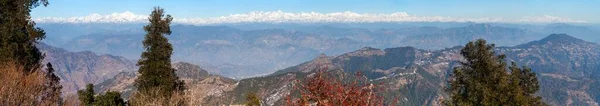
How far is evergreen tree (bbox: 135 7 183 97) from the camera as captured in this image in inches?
2116

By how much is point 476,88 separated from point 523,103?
183 inches

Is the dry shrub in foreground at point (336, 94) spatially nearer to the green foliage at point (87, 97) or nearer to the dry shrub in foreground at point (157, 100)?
the dry shrub in foreground at point (157, 100)

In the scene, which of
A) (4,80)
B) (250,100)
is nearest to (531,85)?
(250,100)

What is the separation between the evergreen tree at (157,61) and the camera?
2116 inches

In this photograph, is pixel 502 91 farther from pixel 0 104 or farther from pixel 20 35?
pixel 20 35

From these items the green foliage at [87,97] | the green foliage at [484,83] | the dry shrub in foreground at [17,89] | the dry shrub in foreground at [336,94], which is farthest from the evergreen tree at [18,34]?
the green foliage at [484,83]

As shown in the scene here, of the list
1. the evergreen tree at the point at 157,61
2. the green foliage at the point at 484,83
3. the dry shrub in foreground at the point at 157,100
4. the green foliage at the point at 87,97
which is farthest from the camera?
the evergreen tree at the point at 157,61

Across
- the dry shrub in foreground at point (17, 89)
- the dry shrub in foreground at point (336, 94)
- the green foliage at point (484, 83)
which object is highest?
the dry shrub in foreground at point (336, 94)

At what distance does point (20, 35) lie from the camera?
46.4m

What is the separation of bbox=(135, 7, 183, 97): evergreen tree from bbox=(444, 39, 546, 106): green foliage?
32224 millimetres

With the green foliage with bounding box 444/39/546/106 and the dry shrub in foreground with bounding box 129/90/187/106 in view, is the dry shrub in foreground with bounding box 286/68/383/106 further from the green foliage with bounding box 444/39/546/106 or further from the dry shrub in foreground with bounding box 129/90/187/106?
the green foliage with bounding box 444/39/546/106

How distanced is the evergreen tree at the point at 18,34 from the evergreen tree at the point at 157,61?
11.0 m

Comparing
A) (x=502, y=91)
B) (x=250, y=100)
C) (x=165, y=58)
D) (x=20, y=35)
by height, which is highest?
(x=20, y=35)

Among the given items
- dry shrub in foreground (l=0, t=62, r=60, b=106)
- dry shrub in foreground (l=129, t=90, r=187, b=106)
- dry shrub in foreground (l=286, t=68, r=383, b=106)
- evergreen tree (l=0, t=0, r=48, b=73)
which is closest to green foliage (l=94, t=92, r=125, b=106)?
dry shrub in foreground (l=129, t=90, r=187, b=106)
